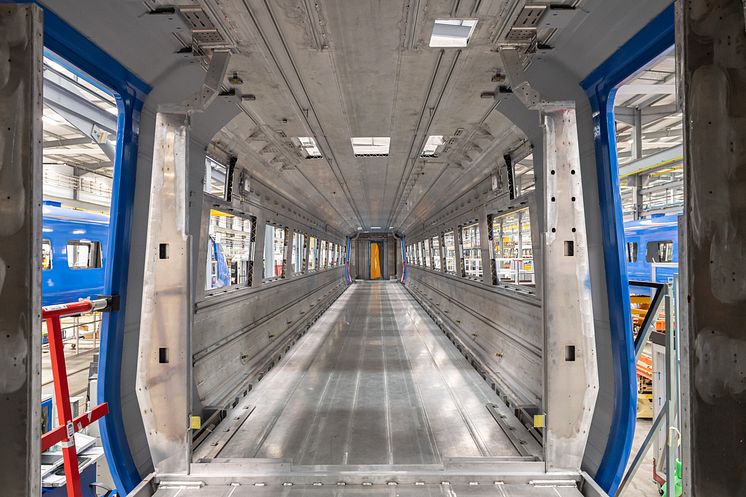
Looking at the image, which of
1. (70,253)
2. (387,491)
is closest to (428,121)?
(387,491)

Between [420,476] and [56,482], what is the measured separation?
117 inches

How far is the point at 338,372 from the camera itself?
5855 mm

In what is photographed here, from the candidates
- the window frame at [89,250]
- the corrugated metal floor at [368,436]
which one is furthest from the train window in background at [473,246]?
the window frame at [89,250]

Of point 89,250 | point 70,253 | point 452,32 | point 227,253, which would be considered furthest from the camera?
point 227,253

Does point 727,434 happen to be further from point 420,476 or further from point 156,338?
point 156,338

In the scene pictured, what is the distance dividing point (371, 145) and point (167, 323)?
3.66 meters

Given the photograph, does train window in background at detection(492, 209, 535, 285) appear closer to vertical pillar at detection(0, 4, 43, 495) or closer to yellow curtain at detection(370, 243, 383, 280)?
vertical pillar at detection(0, 4, 43, 495)

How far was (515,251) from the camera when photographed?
50.8 ft

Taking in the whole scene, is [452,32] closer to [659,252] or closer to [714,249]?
[714,249]

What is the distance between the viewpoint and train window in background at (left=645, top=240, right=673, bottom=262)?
861 centimetres

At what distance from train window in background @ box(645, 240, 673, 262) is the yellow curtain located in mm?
19253


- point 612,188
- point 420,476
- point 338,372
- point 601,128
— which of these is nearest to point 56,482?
point 420,476

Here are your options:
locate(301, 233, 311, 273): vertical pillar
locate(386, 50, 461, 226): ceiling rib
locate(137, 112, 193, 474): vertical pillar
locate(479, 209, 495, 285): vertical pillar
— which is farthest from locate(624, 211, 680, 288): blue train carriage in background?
locate(137, 112, 193, 474): vertical pillar

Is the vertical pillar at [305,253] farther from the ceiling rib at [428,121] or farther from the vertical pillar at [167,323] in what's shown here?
the vertical pillar at [167,323]
